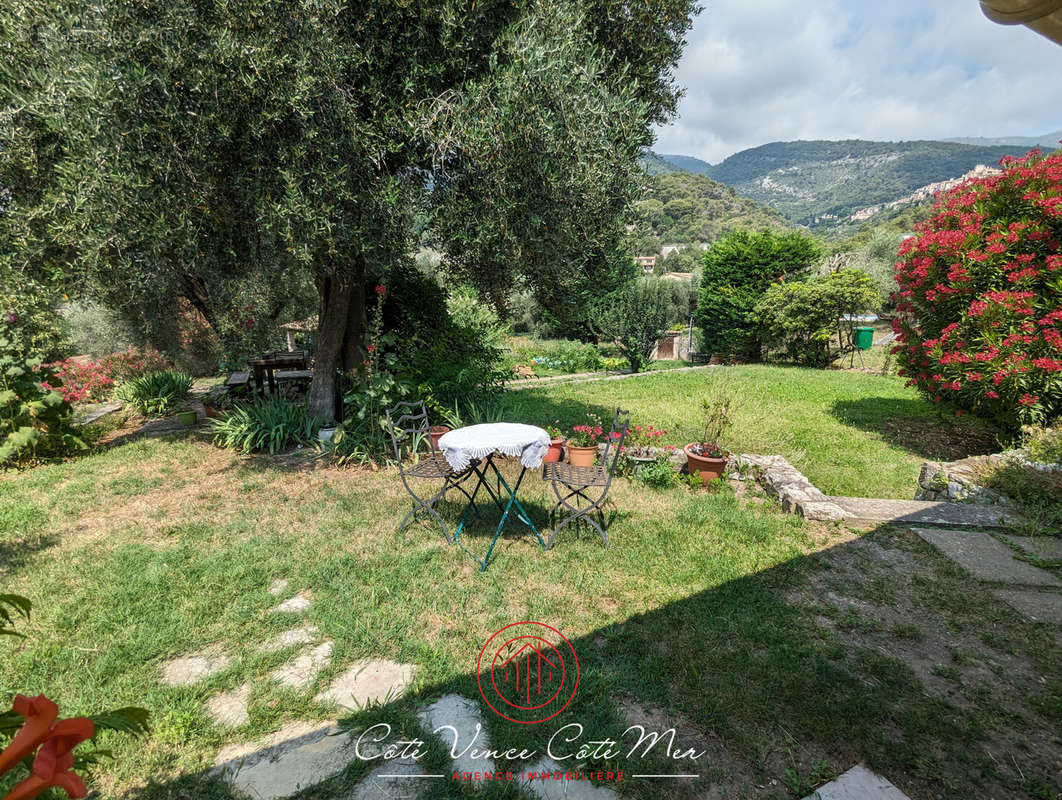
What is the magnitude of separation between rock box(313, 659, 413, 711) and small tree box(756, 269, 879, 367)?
15585mm

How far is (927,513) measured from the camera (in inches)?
189

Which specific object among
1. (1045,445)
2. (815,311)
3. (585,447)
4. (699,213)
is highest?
(699,213)

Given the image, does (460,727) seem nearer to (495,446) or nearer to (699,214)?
(495,446)

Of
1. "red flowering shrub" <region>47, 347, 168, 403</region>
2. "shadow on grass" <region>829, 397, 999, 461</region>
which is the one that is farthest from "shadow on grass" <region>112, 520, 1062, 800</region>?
"red flowering shrub" <region>47, 347, 168, 403</region>

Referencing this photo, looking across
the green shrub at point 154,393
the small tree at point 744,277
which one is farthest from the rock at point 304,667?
the small tree at point 744,277

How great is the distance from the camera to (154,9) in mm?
4277

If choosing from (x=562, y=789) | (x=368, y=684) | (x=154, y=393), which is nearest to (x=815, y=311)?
(x=562, y=789)

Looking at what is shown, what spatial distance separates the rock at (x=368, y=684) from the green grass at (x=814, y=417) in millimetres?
5288

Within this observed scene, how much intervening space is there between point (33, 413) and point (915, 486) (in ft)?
36.2

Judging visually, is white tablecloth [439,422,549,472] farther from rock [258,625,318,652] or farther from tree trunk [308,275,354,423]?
tree trunk [308,275,354,423]

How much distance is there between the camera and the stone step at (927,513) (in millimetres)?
4613

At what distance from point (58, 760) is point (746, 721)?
286cm

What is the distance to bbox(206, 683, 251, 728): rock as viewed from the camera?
2.51 metres

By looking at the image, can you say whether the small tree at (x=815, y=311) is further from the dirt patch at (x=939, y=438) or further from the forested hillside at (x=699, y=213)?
the forested hillside at (x=699, y=213)
